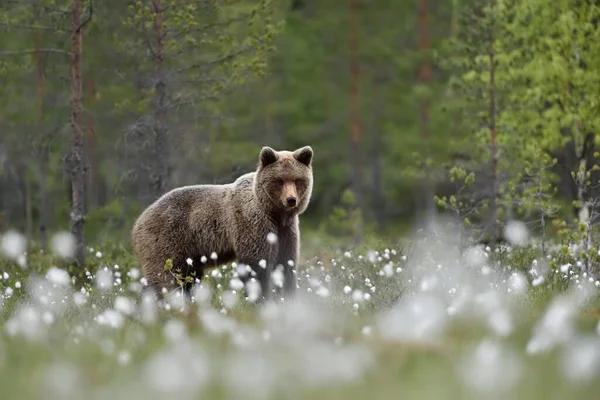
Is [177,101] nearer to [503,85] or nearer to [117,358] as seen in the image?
[503,85]

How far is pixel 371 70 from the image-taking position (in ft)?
104

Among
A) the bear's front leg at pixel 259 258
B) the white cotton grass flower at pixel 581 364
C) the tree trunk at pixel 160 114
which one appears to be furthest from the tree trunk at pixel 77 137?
the white cotton grass flower at pixel 581 364

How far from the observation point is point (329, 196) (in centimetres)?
3834

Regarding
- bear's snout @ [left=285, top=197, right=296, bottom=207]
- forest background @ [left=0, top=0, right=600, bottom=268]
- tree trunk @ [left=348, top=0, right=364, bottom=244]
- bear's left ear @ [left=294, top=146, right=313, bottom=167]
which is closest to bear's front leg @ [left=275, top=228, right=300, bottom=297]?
bear's snout @ [left=285, top=197, right=296, bottom=207]

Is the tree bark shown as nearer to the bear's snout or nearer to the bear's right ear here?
the bear's right ear

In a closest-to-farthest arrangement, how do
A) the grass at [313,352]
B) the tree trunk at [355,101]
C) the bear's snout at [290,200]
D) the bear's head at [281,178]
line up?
the grass at [313,352], the bear's snout at [290,200], the bear's head at [281,178], the tree trunk at [355,101]

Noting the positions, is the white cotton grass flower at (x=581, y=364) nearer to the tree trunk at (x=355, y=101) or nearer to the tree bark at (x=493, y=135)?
the tree bark at (x=493, y=135)

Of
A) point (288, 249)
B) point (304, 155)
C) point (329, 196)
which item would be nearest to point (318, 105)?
point (329, 196)

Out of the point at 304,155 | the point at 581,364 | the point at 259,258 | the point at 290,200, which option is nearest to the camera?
the point at 581,364

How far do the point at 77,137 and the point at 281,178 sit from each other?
18.6 feet

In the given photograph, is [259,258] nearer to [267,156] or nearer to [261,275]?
[261,275]

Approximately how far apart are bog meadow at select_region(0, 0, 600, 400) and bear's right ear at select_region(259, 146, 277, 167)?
4.00 feet

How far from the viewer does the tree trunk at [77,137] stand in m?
14.4

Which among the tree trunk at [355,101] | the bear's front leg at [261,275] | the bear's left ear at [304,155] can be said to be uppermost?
the bear's left ear at [304,155]
